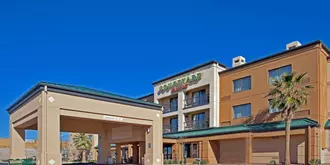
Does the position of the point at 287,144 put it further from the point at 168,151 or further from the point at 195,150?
the point at 168,151

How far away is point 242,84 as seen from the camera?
40250 millimetres

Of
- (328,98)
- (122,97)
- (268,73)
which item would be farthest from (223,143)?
(122,97)

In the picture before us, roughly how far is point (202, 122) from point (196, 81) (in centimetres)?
553

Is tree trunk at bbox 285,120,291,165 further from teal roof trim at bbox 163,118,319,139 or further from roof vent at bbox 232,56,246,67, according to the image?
roof vent at bbox 232,56,246,67

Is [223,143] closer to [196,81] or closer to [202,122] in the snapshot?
[202,122]

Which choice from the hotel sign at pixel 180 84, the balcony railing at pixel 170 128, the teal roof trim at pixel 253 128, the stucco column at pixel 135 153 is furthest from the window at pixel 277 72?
the stucco column at pixel 135 153

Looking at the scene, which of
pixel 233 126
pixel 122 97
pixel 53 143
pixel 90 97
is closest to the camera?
pixel 53 143

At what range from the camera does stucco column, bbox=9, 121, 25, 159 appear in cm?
2744

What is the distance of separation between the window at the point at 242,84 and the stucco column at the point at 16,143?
971 inches

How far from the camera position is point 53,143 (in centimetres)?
2014

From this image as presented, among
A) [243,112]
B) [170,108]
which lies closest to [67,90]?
[243,112]

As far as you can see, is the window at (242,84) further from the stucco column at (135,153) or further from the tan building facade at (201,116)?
the stucco column at (135,153)

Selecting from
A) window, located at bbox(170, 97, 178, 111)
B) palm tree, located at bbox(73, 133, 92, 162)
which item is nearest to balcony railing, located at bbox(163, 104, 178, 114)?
window, located at bbox(170, 97, 178, 111)

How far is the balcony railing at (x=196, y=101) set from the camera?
146 feet
